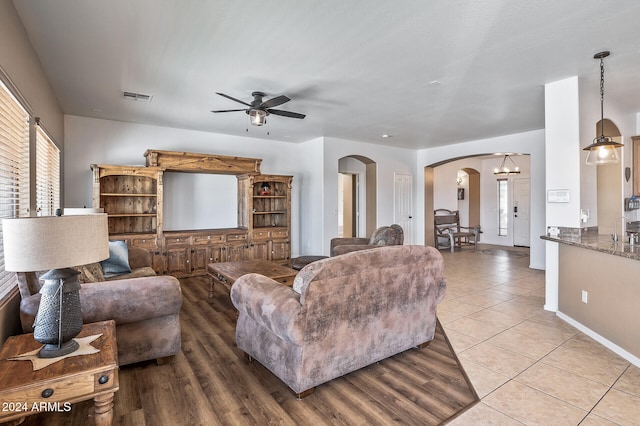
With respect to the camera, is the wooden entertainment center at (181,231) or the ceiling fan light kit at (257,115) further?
the wooden entertainment center at (181,231)

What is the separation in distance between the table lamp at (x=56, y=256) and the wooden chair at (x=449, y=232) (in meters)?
8.31

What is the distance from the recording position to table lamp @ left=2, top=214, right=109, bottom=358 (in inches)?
56.9

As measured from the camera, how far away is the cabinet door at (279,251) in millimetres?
6531

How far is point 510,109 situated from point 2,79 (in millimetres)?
5598

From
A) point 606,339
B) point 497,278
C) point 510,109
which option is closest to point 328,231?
point 497,278

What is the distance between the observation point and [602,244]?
3074 millimetres

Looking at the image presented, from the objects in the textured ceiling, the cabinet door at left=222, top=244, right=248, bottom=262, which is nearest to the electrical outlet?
the textured ceiling

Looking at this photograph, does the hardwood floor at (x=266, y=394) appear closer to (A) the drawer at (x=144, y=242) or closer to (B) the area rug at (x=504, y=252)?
(A) the drawer at (x=144, y=242)

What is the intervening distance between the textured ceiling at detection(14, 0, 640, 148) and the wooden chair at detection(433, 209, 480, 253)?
4338 mm

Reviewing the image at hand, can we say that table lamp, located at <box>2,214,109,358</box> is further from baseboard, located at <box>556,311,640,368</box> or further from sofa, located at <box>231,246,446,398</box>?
baseboard, located at <box>556,311,640,368</box>

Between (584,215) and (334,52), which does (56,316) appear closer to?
(334,52)

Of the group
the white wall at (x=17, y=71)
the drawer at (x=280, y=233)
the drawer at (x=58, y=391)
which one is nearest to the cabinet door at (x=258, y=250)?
the drawer at (x=280, y=233)

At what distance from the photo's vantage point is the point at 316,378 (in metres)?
2.21

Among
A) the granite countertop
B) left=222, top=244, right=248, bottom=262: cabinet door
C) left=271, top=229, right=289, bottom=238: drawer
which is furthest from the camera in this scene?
left=271, top=229, right=289, bottom=238: drawer
